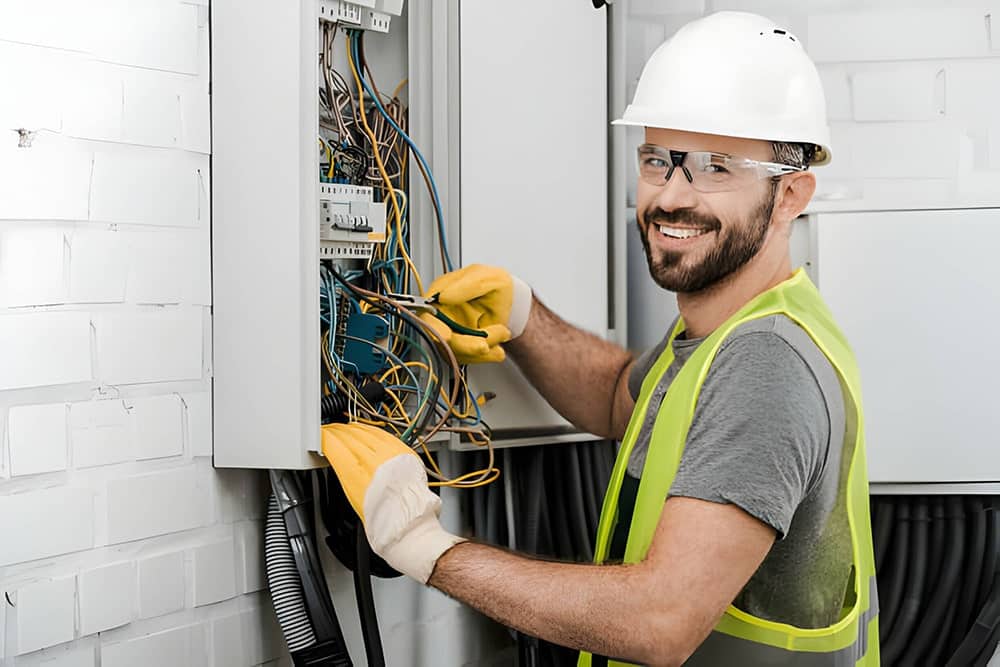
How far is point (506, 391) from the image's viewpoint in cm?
203

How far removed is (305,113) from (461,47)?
400 millimetres

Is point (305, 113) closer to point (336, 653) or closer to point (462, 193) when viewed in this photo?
point (462, 193)

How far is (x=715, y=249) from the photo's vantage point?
164 centimetres

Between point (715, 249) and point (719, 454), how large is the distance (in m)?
0.35

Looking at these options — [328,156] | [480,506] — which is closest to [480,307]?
[328,156]

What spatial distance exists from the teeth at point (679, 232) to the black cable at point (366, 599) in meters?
0.64

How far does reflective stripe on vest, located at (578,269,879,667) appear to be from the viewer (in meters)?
1.53

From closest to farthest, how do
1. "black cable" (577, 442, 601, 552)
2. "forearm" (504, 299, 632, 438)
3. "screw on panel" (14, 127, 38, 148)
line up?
"screw on panel" (14, 127, 38, 148), "forearm" (504, 299, 632, 438), "black cable" (577, 442, 601, 552)

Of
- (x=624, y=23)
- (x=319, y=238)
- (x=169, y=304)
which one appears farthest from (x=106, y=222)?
(x=624, y=23)

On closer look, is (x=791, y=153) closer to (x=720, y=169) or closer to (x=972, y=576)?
(x=720, y=169)

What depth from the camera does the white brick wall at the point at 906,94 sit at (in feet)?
7.70

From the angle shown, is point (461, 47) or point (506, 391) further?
point (506, 391)

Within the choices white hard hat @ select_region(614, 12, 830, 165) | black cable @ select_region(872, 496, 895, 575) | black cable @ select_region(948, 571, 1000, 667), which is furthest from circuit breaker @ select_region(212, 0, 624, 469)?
black cable @ select_region(948, 571, 1000, 667)

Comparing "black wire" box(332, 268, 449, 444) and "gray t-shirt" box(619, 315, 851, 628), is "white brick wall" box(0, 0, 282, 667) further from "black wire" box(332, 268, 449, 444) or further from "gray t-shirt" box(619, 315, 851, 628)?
"gray t-shirt" box(619, 315, 851, 628)
